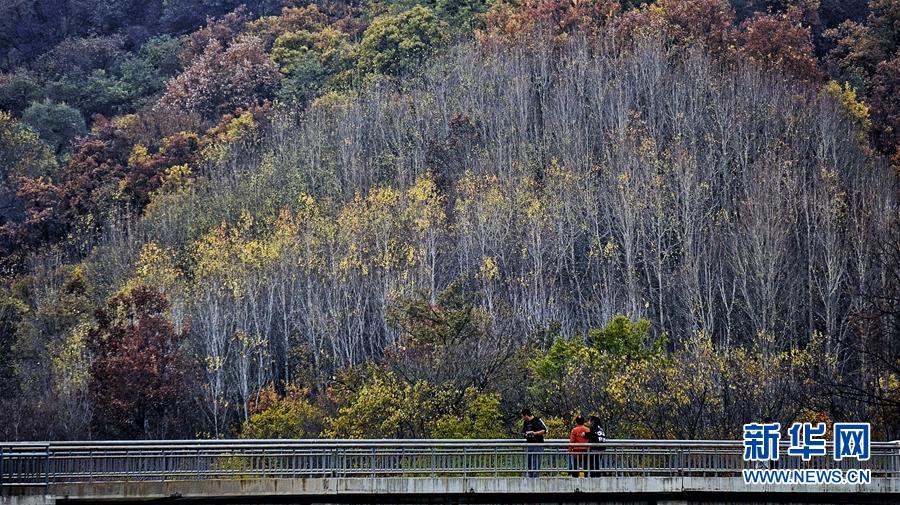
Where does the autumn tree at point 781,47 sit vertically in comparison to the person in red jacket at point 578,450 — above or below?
above

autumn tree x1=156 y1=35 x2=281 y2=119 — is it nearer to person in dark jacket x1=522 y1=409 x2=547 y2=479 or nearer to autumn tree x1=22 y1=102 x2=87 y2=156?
autumn tree x1=22 y1=102 x2=87 y2=156

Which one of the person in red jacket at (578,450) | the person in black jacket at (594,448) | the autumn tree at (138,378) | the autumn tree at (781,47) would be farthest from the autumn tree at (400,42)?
the person in red jacket at (578,450)

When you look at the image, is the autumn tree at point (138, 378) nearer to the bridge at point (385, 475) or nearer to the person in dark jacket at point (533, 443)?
the bridge at point (385, 475)

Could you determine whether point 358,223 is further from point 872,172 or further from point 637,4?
point 637,4

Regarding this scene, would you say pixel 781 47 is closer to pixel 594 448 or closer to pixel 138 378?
pixel 138 378

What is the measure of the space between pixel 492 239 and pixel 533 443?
40.4 m

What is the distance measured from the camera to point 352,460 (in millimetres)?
36562

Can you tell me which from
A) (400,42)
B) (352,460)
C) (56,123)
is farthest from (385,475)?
(56,123)

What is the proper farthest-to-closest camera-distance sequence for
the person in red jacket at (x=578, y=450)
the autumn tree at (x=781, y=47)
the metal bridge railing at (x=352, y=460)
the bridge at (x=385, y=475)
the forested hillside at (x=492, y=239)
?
1. the autumn tree at (x=781, y=47)
2. the forested hillside at (x=492, y=239)
3. the person in red jacket at (x=578, y=450)
4. the metal bridge railing at (x=352, y=460)
5. the bridge at (x=385, y=475)

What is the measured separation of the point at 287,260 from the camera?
78.4m

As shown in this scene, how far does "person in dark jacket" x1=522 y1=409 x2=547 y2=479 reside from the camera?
36562 millimetres

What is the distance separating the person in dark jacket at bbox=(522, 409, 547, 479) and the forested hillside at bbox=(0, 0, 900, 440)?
14.1m

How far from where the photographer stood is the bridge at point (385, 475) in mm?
35031

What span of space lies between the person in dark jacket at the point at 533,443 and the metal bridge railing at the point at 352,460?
2.7 inches
